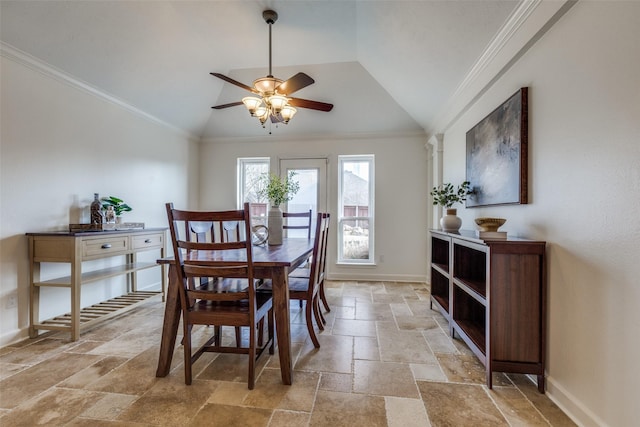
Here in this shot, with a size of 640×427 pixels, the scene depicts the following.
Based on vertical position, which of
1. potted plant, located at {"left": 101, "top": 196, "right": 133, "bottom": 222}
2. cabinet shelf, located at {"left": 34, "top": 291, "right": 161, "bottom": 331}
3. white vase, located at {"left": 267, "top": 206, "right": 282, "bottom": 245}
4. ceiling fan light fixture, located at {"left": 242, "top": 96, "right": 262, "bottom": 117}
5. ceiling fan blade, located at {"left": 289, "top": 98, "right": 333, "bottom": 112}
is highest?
ceiling fan blade, located at {"left": 289, "top": 98, "right": 333, "bottom": 112}

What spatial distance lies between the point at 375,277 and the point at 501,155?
2.82 metres

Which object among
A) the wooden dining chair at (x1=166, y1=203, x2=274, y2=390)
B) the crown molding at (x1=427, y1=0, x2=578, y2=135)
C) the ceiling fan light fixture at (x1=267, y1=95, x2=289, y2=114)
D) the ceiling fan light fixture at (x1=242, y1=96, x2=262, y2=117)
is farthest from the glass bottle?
the crown molding at (x1=427, y1=0, x2=578, y2=135)

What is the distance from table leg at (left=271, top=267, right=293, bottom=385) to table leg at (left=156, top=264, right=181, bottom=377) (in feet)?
2.10

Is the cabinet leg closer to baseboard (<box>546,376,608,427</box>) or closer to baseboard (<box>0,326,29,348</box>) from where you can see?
baseboard (<box>546,376,608,427</box>)

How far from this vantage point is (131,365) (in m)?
1.99

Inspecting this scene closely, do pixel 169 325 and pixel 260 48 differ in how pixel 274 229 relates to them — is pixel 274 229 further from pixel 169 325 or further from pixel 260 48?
pixel 260 48

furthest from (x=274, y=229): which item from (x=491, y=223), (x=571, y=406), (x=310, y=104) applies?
(x=571, y=406)

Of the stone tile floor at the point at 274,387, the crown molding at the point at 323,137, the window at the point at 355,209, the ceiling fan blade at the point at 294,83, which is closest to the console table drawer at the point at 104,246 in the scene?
the stone tile floor at the point at 274,387

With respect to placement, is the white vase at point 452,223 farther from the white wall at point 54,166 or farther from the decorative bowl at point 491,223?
the white wall at point 54,166

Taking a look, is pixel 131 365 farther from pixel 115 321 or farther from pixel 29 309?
pixel 29 309

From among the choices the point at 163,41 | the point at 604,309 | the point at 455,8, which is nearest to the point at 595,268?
the point at 604,309

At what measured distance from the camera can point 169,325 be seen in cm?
187

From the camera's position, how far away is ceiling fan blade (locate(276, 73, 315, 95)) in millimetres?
2381

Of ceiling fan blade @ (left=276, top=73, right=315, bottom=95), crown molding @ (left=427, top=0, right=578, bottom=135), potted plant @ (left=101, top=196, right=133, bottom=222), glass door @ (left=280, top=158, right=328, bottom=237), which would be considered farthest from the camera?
glass door @ (left=280, top=158, right=328, bottom=237)
